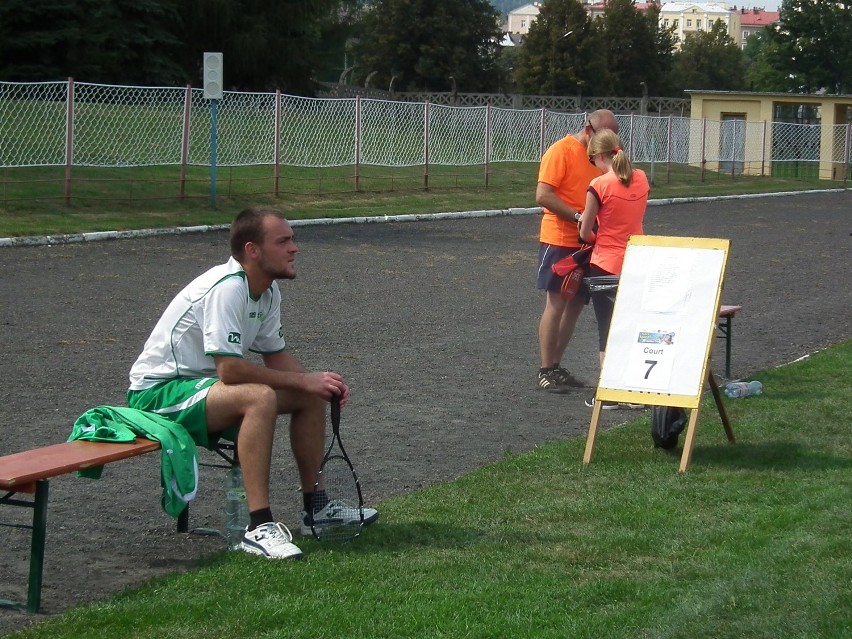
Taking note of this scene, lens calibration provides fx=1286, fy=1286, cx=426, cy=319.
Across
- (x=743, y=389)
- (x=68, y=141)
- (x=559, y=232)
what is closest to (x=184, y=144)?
(x=68, y=141)

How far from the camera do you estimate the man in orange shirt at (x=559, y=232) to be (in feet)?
28.6

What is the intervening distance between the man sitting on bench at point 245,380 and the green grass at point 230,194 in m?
12.5

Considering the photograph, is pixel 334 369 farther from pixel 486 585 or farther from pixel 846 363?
pixel 486 585

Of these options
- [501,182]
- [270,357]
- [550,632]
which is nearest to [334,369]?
[270,357]

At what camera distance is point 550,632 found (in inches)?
168

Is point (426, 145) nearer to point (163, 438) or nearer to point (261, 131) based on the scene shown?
point (261, 131)

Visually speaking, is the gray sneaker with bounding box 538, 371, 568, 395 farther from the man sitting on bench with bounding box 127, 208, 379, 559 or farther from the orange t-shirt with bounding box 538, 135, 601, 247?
the man sitting on bench with bounding box 127, 208, 379, 559

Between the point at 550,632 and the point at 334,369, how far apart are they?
5365mm

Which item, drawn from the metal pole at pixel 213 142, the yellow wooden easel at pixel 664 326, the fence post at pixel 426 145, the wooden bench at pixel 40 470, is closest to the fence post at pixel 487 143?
the fence post at pixel 426 145

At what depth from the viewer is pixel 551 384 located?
8898 millimetres

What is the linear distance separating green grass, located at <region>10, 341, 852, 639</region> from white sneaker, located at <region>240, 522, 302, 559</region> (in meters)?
0.06

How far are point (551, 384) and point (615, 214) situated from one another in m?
1.41

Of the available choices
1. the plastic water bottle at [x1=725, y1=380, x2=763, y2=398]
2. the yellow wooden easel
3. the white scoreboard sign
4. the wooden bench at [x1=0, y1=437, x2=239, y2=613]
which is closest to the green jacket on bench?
the wooden bench at [x1=0, y1=437, x2=239, y2=613]

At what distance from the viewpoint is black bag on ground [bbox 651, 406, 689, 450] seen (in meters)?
6.97
